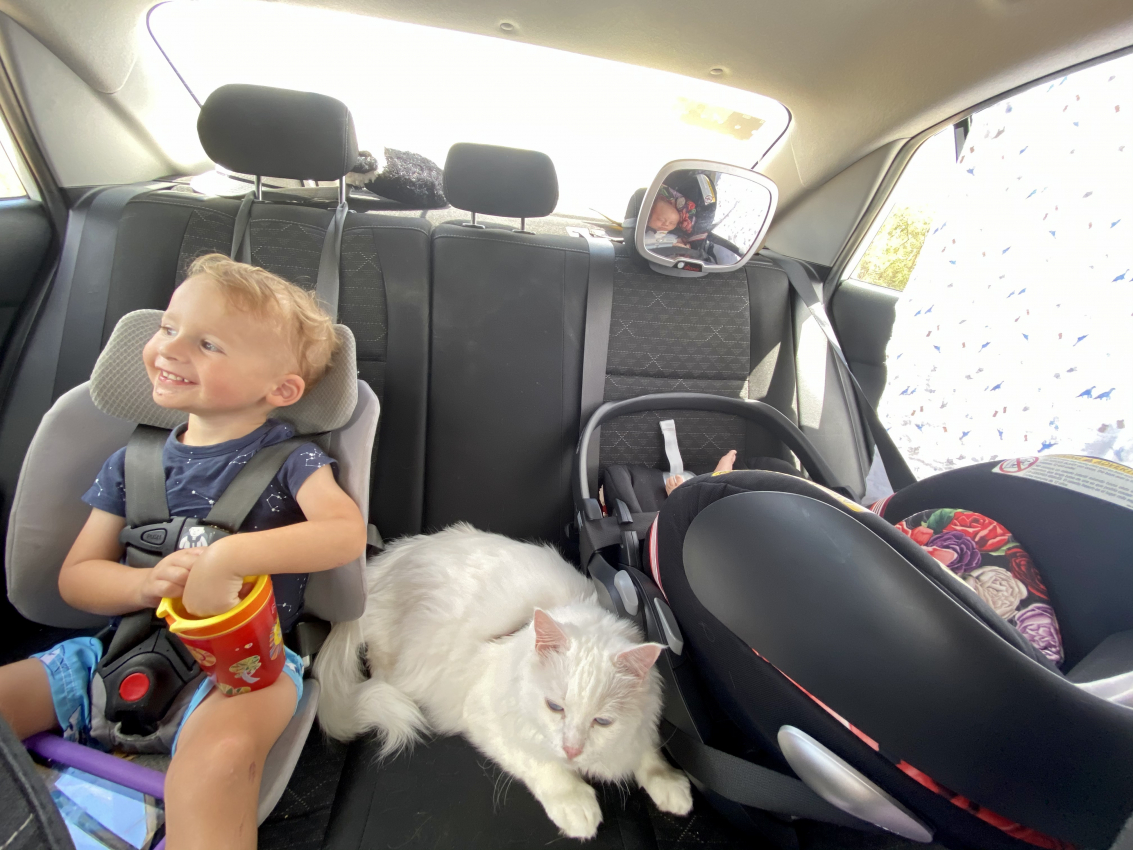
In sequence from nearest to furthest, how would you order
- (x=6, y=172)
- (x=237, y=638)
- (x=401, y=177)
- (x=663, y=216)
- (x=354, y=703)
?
(x=237, y=638) → (x=354, y=703) → (x=6, y=172) → (x=663, y=216) → (x=401, y=177)

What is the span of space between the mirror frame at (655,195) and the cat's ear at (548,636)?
129 centimetres

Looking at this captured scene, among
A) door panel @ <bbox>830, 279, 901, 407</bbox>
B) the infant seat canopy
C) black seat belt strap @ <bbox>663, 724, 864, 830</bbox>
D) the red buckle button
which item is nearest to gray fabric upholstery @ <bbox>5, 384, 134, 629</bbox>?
the infant seat canopy

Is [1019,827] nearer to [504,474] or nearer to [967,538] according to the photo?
[967,538]

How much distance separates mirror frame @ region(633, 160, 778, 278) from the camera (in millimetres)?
1718

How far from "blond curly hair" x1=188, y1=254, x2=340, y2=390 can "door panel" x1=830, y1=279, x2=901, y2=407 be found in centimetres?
191

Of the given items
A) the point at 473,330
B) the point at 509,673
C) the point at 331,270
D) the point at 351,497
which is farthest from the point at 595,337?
the point at 509,673

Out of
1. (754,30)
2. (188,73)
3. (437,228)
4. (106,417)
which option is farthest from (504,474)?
(188,73)

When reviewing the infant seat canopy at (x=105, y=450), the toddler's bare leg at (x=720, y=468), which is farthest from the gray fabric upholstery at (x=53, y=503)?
the toddler's bare leg at (x=720, y=468)

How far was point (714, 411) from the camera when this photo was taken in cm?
196

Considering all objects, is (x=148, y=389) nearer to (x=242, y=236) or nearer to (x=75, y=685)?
(x=75, y=685)

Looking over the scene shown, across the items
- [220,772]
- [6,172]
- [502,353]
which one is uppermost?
[6,172]

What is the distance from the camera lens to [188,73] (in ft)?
6.96

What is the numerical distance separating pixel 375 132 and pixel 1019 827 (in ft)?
9.61

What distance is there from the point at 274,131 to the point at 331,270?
1.37 ft
